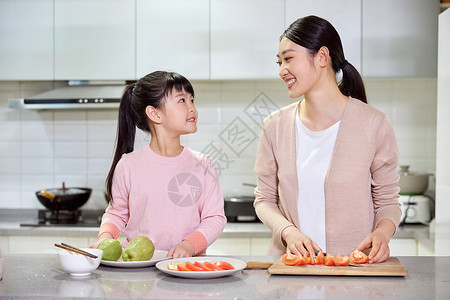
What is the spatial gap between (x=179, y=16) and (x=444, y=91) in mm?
1579

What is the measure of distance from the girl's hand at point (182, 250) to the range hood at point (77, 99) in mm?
1890

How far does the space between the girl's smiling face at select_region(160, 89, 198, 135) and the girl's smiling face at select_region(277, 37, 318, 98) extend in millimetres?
331

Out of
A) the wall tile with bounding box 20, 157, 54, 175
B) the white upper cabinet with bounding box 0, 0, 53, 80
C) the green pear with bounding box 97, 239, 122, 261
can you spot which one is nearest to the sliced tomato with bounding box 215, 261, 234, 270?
the green pear with bounding box 97, 239, 122, 261

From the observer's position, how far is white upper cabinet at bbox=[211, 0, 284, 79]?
11.4 feet

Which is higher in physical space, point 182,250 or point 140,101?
point 140,101

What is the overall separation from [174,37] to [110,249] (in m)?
2.13

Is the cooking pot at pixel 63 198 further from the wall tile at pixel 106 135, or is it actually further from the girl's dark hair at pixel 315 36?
the girl's dark hair at pixel 315 36

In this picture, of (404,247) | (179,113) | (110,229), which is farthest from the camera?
(404,247)

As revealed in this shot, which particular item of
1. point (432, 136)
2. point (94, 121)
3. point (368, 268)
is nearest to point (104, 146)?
point (94, 121)

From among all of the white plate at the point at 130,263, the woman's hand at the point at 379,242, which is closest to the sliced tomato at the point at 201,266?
the white plate at the point at 130,263

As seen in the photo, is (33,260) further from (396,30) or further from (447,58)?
(396,30)

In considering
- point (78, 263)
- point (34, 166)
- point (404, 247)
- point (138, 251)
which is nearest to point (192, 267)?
point (138, 251)

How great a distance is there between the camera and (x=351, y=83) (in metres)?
2.00

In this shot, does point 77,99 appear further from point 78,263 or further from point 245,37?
point 78,263
